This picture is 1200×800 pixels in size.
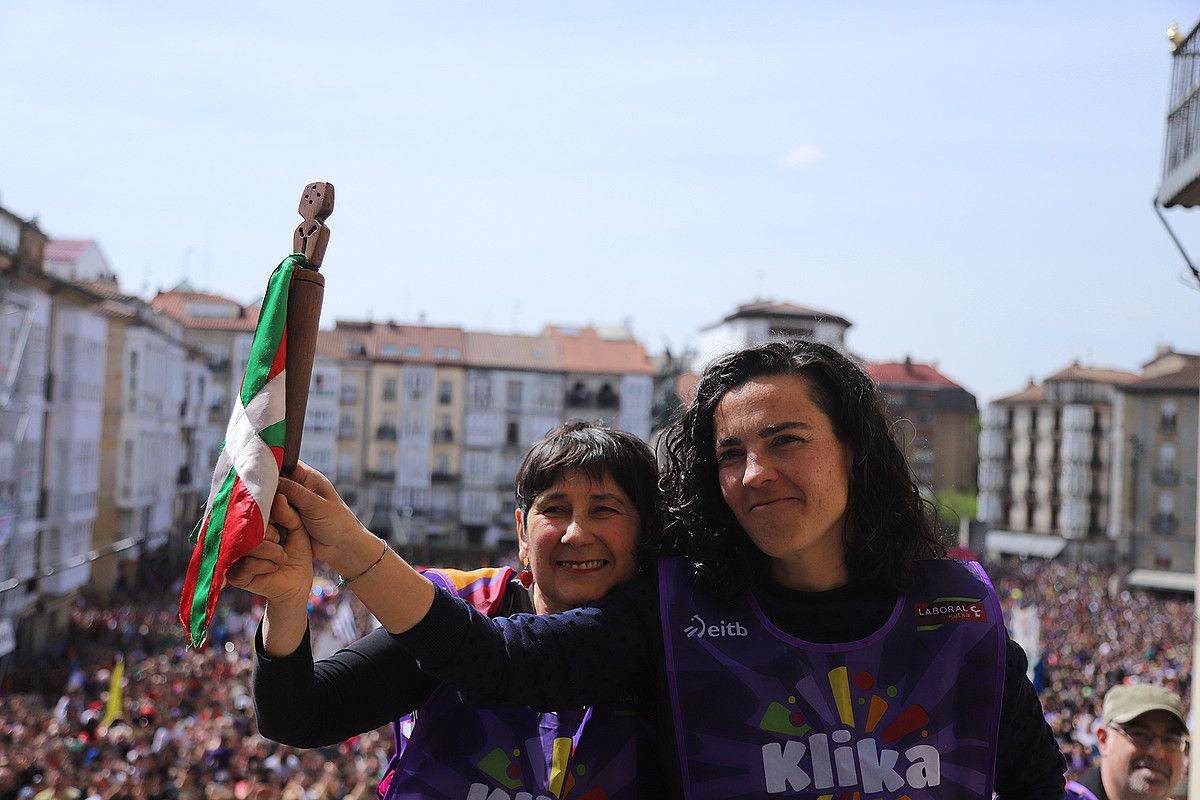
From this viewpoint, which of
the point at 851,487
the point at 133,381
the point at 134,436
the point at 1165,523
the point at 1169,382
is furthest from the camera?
the point at 1169,382

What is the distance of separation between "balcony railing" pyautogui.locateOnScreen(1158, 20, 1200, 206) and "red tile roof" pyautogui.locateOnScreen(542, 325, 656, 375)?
178ft

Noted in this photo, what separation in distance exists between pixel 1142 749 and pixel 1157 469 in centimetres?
6223

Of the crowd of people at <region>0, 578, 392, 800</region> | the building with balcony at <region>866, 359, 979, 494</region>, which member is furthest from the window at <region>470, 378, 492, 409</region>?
the crowd of people at <region>0, 578, 392, 800</region>

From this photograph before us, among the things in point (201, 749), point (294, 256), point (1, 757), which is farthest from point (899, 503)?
point (201, 749)

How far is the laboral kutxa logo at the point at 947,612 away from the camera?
2609 millimetres

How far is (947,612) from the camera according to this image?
262 cm

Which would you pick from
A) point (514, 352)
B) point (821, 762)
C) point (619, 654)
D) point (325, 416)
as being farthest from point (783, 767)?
point (514, 352)

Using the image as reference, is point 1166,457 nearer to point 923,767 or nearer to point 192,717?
point 192,717

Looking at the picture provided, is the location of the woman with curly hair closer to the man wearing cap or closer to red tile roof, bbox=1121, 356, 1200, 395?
the man wearing cap

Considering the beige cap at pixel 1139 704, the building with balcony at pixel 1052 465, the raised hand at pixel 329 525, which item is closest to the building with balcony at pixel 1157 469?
the building with balcony at pixel 1052 465

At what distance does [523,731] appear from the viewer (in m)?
2.75

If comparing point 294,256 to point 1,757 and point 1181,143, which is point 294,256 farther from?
point 1,757

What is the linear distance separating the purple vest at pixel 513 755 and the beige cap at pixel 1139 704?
223 centimetres

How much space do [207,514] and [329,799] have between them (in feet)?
29.3
